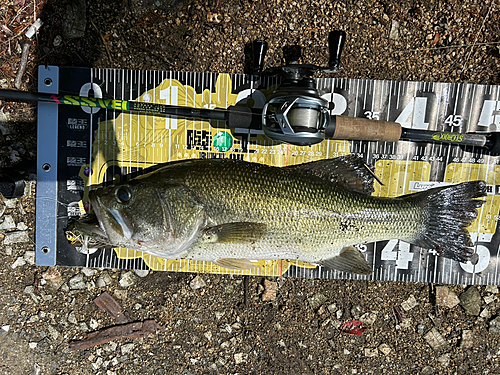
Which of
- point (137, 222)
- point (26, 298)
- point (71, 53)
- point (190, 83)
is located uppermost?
point (71, 53)

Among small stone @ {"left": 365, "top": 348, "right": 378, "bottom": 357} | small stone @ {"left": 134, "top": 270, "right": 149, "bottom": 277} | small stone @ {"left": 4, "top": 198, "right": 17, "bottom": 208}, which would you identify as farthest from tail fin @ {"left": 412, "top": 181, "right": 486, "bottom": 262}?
small stone @ {"left": 4, "top": 198, "right": 17, "bottom": 208}

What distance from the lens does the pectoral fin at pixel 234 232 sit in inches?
100

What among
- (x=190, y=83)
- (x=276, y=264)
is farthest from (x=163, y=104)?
(x=276, y=264)

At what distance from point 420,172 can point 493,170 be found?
745 mm

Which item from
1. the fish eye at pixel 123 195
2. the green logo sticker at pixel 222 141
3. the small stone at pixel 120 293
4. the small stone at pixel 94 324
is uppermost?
the green logo sticker at pixel 222 141

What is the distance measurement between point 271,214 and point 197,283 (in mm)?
1385

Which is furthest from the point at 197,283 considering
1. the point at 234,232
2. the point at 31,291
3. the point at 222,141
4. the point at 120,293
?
the point at 31,291

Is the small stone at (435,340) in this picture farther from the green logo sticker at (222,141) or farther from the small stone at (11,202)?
the small stone at (11,202)

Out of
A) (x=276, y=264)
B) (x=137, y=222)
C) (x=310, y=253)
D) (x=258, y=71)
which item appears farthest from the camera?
(x=276, y=264)

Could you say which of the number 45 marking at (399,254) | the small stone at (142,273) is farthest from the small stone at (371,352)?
the small stone at (142,273)

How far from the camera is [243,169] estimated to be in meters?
2.66

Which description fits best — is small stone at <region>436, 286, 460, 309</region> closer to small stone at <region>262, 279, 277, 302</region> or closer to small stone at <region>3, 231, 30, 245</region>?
small stone at <region>262, 279, 277, 302</region>

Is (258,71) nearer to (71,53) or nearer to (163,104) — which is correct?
(163,104)

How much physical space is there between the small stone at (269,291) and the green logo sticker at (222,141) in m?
1.51
